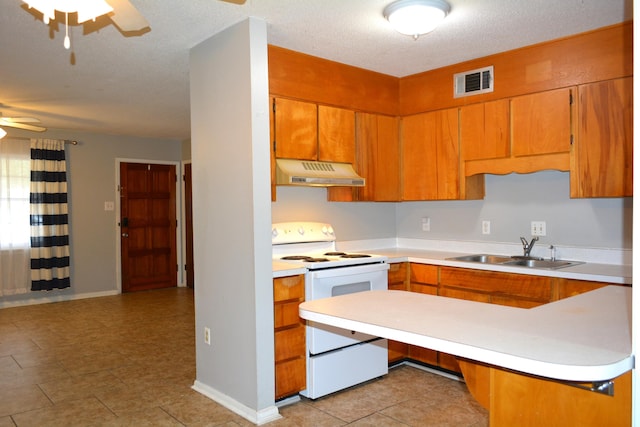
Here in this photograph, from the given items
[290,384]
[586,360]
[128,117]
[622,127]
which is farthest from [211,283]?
[128,117]

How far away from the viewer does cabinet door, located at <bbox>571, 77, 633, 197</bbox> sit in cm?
296

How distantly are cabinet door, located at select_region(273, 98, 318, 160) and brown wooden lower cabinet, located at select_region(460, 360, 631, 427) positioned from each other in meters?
2.05

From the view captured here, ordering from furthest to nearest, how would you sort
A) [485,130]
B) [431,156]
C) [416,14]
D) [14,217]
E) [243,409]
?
[14,217], [431,156], [485,130], [243,409], [416,14]

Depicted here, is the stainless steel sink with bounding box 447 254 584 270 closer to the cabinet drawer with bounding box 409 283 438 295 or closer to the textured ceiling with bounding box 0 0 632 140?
the cabinet drawer with bounding box 409 283 438 295

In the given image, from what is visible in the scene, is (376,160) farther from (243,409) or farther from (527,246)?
(243,409)

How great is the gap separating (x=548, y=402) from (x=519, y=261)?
83.6 inches

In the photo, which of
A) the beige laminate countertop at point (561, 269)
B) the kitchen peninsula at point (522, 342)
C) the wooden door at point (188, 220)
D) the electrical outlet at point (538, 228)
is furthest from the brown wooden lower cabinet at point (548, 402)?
the wooden door at point (188, 220)

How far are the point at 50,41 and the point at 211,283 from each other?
6.13ft

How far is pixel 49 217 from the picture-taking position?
6.38 metres

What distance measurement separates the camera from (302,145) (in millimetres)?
3477

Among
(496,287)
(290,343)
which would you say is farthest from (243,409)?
(496,287)

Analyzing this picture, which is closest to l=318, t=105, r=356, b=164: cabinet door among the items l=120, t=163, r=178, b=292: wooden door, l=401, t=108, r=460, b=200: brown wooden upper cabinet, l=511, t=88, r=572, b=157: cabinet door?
l=401, t=108, r=460, b=200: brown wooden upper cabinet

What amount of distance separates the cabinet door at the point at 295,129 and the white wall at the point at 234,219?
0.37 metres

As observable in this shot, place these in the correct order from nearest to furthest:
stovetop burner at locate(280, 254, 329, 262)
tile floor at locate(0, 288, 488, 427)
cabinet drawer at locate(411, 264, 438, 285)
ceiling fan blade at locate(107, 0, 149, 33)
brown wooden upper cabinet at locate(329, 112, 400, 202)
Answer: ceiling fan blade at locate(107, 0, 149, 33)
tile floor at locate(0, 288, 488, 427)
stovetop burner at locate(280, 254, 329, 262)
cabinet drawer at locate(411, 264, 438, 285)
brown wooden upper cabinet at locate(329, 112, 400, 202)
